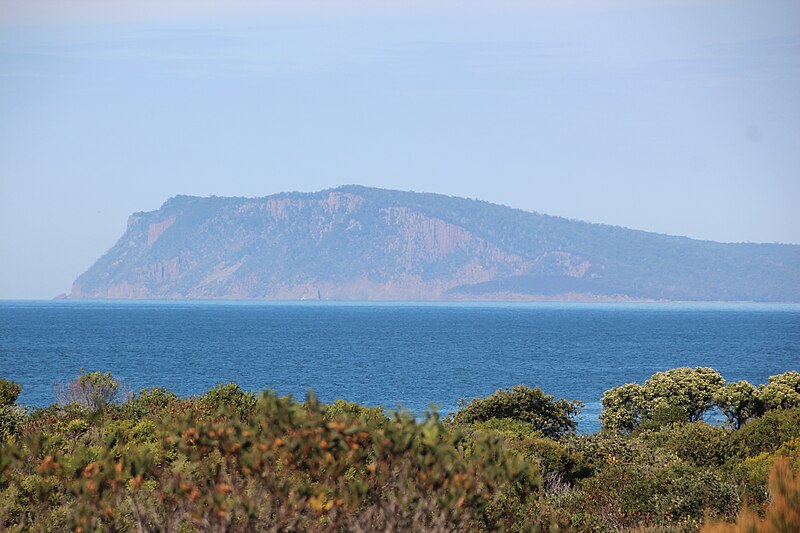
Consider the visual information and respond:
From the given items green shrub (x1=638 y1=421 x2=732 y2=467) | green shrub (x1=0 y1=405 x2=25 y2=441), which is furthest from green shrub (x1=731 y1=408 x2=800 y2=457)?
green shrub (x1=0 y1=405 x2=25 y2=441)

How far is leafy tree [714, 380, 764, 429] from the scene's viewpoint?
42594mm

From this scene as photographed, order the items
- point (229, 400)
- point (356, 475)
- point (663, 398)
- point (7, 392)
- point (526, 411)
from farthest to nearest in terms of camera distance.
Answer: point (663, 398)
point (526, 411)
point (7, 392)
point (229, 400)
point (356, 475)

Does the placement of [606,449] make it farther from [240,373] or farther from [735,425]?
[240,373]

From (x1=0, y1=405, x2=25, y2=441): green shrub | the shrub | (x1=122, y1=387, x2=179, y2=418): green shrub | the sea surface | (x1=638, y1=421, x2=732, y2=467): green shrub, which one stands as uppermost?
the shrub

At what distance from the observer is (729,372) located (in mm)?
99750

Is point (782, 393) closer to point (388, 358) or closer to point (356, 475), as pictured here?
point (356, 475)

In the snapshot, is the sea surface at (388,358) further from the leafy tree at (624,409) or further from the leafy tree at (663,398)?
the leafy tree at (663,398)

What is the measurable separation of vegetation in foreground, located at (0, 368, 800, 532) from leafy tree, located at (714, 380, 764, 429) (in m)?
12.6

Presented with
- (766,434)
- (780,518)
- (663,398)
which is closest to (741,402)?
(663,398)

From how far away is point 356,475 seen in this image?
12555 millimetres

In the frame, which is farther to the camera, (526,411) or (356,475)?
A: (526,411)

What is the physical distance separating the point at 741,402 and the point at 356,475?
33899 mm

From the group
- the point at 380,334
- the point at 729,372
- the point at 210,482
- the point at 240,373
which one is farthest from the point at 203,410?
the point at 380,334

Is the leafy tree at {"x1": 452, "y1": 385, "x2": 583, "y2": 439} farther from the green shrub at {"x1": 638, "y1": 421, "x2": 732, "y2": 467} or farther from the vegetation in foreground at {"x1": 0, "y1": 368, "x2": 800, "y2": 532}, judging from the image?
the green shrub at {"x1": 638, "y1": 421, "x2": 732, "y2": 467}
